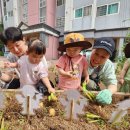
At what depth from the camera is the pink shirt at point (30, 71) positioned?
57.7 inches

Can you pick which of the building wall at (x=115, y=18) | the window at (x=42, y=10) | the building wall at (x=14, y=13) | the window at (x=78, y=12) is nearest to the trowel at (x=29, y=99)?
the building wall at (x=115, y=18)

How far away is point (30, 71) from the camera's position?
1.51m

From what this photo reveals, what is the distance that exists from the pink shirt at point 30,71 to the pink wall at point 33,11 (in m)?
15.8

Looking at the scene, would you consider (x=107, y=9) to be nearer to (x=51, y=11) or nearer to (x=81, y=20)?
(x=81, y=20)

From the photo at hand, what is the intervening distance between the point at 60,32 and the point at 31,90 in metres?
14.9

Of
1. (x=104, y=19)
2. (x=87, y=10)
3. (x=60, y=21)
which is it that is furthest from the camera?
(x=60, y=21)

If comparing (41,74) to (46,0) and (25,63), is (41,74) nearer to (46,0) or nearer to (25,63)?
(25,63)

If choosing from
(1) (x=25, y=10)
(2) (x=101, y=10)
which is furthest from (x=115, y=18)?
(1) (x=25, y=10)

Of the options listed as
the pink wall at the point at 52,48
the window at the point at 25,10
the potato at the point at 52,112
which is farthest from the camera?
the window at the point at 25,10

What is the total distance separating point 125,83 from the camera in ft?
7.05

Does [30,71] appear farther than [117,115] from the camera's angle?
Yes

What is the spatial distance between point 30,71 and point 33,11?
16.5m

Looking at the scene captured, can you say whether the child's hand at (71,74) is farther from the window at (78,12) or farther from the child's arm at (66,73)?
the window at (78,12)

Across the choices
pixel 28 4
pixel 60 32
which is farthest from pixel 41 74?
pixel 28 4
